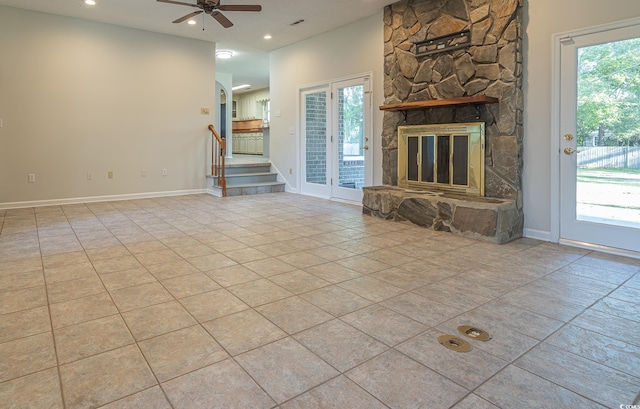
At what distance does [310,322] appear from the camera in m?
2.21

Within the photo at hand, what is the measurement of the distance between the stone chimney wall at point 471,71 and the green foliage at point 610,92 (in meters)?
0.59

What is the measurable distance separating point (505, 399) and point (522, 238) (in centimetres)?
307

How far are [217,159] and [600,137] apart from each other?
6.36m

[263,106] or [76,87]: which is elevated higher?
[263,106]

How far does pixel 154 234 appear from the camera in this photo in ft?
14.3

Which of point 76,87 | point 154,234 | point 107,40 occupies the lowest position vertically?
point 154,234

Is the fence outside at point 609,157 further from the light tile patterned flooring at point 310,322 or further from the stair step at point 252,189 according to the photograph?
the stair step at point 252,189

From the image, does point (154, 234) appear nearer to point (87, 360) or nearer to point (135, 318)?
point (135, 318)

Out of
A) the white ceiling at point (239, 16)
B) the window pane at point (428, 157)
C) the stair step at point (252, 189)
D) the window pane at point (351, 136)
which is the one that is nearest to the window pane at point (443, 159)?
the window pane at point (428, 157)

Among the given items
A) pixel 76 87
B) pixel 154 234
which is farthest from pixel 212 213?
pixel 76 87

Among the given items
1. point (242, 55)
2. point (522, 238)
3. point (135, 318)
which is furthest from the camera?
point (242, 55)

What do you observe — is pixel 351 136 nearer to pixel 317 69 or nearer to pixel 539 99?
pixel 317 69

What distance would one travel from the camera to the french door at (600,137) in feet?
11.3

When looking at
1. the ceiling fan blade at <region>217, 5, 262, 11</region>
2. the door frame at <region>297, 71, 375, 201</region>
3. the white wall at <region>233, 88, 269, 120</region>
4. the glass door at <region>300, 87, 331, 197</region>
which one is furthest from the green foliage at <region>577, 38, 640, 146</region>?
the white wall at <region>233, 88, 269, 120</region>
